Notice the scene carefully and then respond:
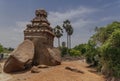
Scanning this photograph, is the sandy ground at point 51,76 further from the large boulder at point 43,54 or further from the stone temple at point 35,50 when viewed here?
the large boulder at point 43,54

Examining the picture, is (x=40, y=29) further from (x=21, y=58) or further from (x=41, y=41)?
(x=21, y=58)

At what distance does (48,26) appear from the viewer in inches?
1215

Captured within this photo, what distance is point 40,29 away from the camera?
29812 mm

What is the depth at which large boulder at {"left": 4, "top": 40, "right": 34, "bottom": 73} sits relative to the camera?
27.0m

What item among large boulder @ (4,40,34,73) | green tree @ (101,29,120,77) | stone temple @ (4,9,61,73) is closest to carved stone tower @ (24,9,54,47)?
stone temple @ (4,9,61,73)

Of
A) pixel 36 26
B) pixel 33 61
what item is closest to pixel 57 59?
pixel 33 61

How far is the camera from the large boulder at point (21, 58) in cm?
2695

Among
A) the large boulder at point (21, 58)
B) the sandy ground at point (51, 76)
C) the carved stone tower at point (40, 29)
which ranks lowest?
the sandy ground at point (51, 76)

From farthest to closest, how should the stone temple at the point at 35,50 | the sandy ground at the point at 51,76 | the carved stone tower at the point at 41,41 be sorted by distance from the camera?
the carved stone tower at the point at 41,41 < the stone temple at the point at 35,50 < the sandy ground at the point at 51,76

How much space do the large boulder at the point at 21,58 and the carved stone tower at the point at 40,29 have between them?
45.4 inches

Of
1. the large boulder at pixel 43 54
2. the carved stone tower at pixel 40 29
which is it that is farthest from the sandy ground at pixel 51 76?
the carved stone tower at pixel 40 29

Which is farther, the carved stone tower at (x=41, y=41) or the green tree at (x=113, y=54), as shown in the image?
the carved stone tower at (x=41, y=41)

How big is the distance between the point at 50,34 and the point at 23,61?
5.42m

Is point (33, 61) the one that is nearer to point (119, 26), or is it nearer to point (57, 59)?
point (57, 59)
